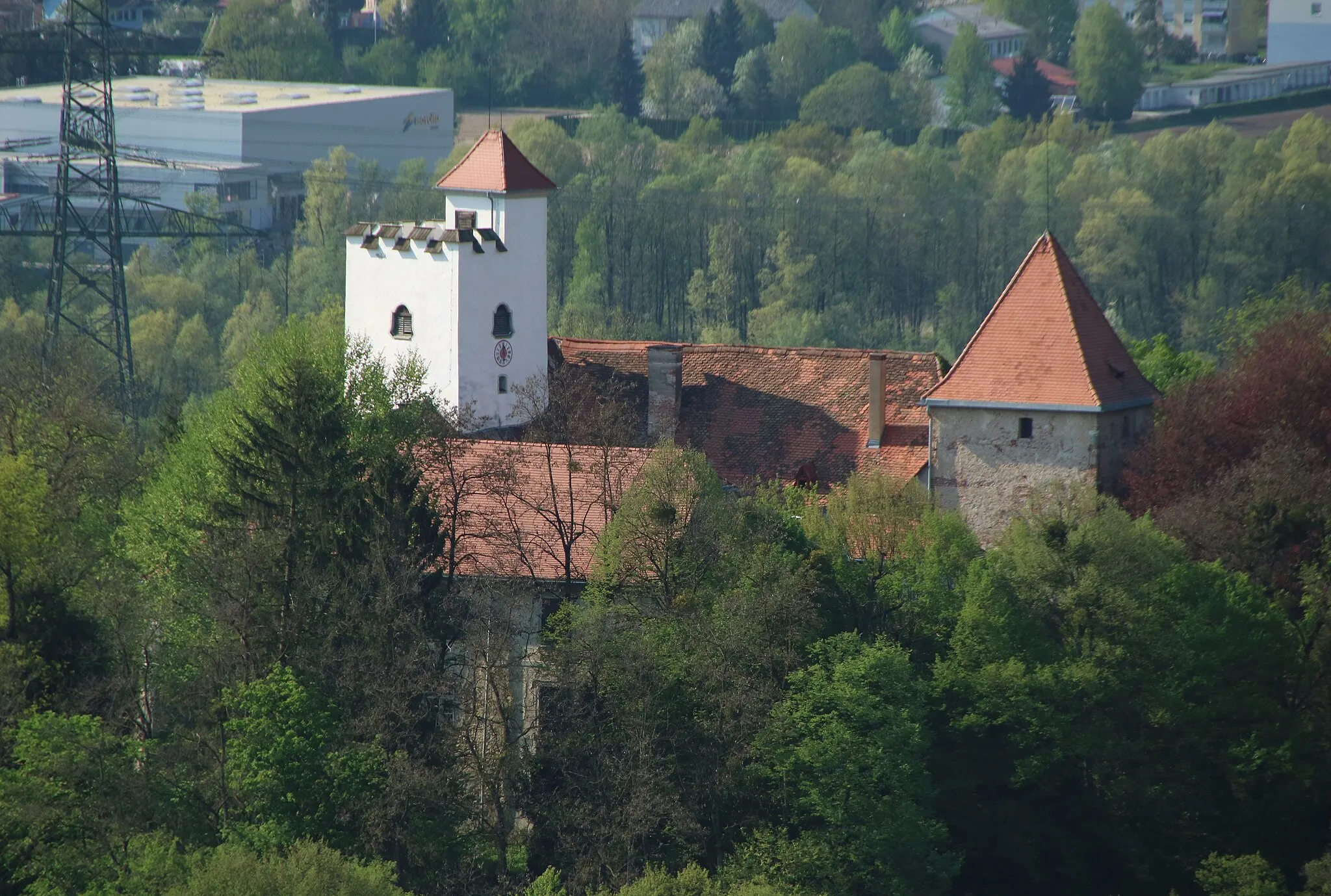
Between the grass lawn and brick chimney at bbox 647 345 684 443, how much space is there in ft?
332

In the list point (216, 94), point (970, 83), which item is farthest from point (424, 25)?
point (216, 94)

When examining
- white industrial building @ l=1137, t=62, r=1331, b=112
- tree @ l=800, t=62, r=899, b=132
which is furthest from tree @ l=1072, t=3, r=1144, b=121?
tree @ l=800, t=62, r=899, b=132

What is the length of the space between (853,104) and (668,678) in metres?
110

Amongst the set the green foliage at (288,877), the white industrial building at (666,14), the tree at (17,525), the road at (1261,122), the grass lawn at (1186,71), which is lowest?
the green foliage at (288,877)

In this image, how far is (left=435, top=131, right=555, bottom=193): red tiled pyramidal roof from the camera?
5691cm

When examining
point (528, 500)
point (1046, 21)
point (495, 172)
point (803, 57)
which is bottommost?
point (528, 500)

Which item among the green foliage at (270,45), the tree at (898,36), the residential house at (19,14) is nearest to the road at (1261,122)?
the tree at (898,36)

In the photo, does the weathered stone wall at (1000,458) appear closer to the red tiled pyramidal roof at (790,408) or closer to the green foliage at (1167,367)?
the red tiled pyramidal roof at (790,408)

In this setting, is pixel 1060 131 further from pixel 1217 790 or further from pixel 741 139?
pixel 1217 790

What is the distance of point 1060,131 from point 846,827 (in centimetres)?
9773

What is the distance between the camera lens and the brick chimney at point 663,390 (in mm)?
52375

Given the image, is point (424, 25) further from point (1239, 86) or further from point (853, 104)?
point (1239, 86)

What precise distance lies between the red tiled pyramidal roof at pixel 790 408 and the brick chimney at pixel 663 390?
0.18 metres

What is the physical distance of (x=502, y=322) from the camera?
2197 inches
